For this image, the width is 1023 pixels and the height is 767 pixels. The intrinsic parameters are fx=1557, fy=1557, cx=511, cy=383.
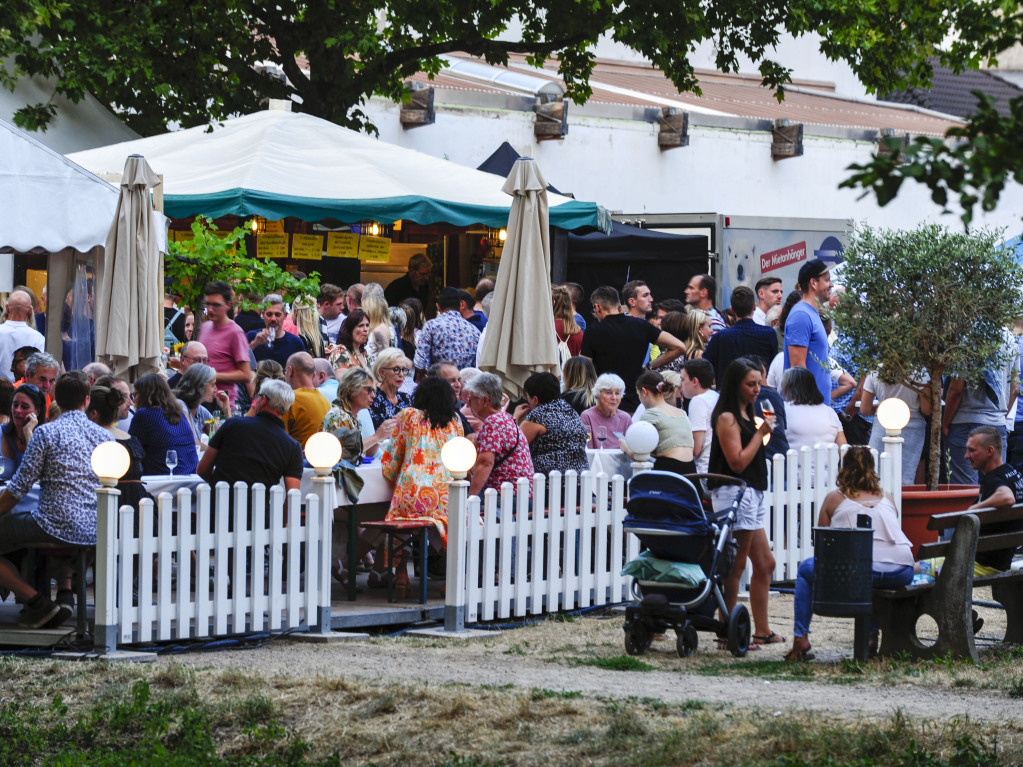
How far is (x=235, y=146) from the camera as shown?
596 inches

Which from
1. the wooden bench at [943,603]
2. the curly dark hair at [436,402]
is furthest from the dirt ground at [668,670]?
the curly dark hair at [436,402]

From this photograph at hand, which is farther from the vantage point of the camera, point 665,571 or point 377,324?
point 377,324

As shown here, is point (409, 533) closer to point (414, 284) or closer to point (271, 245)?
point (414, 284)

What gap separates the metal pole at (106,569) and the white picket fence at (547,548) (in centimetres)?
218

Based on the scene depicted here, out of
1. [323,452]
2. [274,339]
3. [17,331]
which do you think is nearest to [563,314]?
[274,339]

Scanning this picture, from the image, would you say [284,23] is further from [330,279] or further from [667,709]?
[667,709]

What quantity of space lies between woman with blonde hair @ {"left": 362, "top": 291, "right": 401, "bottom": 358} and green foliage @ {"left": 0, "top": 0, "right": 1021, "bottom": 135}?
5387 millimetres

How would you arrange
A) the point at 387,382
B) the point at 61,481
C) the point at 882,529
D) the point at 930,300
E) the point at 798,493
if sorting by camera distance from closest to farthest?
the point at 882,529, the point at 61,481, the point at 930,300, the point at 387,382, the point at 798,493

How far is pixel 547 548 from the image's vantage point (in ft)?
32.6

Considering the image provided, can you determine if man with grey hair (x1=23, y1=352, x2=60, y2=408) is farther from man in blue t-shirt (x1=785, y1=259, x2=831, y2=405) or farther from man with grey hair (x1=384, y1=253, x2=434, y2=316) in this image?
man with grey hair (x1=384, y1=253, x2=434, y2=316)

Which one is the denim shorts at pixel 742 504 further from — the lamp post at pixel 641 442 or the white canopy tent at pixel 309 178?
the white canopy tent at pixel 309 178

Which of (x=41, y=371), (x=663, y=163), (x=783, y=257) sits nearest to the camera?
(x=41, y=371)

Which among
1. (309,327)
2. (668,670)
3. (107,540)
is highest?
(309,327)

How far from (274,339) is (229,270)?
1.02 metres
